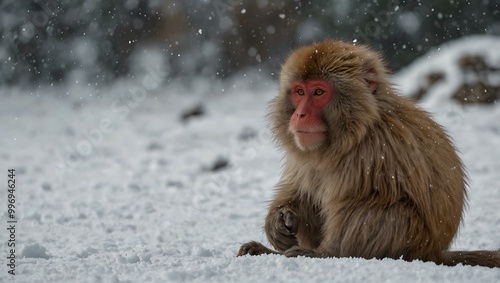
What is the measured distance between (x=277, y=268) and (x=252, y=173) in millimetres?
4570

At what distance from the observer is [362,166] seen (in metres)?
3.70

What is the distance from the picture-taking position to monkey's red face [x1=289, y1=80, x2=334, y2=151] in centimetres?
374

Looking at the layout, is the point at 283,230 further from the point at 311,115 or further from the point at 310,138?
the point at 311,115

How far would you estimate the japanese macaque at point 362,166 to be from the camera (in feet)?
11.9

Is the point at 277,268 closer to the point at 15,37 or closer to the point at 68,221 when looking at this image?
the point at 68,221

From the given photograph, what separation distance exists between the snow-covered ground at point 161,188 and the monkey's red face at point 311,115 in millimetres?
678

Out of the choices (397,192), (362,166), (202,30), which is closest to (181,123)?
(202,30)

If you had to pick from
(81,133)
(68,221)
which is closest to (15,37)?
(81,133)

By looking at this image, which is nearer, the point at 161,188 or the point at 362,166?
the point at 362,166

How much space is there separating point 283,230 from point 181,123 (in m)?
7.41

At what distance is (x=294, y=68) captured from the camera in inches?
154

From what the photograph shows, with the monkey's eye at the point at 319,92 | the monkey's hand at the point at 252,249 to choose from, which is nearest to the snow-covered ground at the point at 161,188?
the monkey's hand at the point at 252,249

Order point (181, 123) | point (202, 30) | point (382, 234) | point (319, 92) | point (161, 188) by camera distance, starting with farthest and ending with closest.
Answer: point (202, 30) → point (181, 123) → point (161, 188) → point (319, 92) → point (382, 234)

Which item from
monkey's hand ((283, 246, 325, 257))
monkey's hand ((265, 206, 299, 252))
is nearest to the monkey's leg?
monkey's hand ((283, 246, 325, 257))
